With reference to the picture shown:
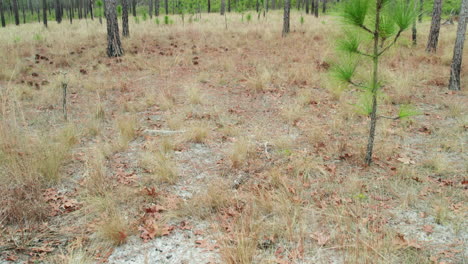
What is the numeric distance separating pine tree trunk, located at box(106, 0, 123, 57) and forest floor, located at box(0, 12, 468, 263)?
3.11 meters

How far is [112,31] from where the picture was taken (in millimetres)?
10188

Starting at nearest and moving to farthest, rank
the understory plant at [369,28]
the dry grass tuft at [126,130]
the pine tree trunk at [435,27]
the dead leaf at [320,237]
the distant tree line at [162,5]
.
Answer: the dead leaf at [320,237], the understory plant at [369,28], the dry grass tuft at [126,130], the pine tree trunk at [435,27], the distant tree line at [162,5]

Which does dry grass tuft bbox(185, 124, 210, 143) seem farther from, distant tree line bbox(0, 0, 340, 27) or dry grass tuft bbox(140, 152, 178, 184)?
distant tree line bbox(0, 0, 340, 27)

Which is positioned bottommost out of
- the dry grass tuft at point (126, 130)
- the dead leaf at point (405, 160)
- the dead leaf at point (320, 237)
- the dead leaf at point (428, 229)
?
the dead leaf at point (320, 237)

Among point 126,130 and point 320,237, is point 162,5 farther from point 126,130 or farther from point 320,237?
point 320,237

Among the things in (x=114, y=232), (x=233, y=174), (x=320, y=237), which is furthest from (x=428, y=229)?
(x=114, y=232)

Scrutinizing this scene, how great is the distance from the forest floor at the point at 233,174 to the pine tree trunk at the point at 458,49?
0.30 metres

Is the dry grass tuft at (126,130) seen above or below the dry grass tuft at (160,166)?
above

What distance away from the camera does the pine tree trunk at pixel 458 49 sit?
20.5 feet

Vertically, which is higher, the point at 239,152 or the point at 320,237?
the point at 239,152

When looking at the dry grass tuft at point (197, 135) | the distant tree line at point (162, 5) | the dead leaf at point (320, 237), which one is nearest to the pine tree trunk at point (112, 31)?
the distant tree line at point (162, 5)

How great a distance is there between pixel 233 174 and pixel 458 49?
5816 millimetres

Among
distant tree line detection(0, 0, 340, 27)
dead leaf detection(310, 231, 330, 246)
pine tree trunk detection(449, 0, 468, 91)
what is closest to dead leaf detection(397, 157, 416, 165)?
dead leaf detection(310, 231, 330, 246)

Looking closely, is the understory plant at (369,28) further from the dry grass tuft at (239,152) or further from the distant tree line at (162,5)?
the distant tree line at (162,5)
